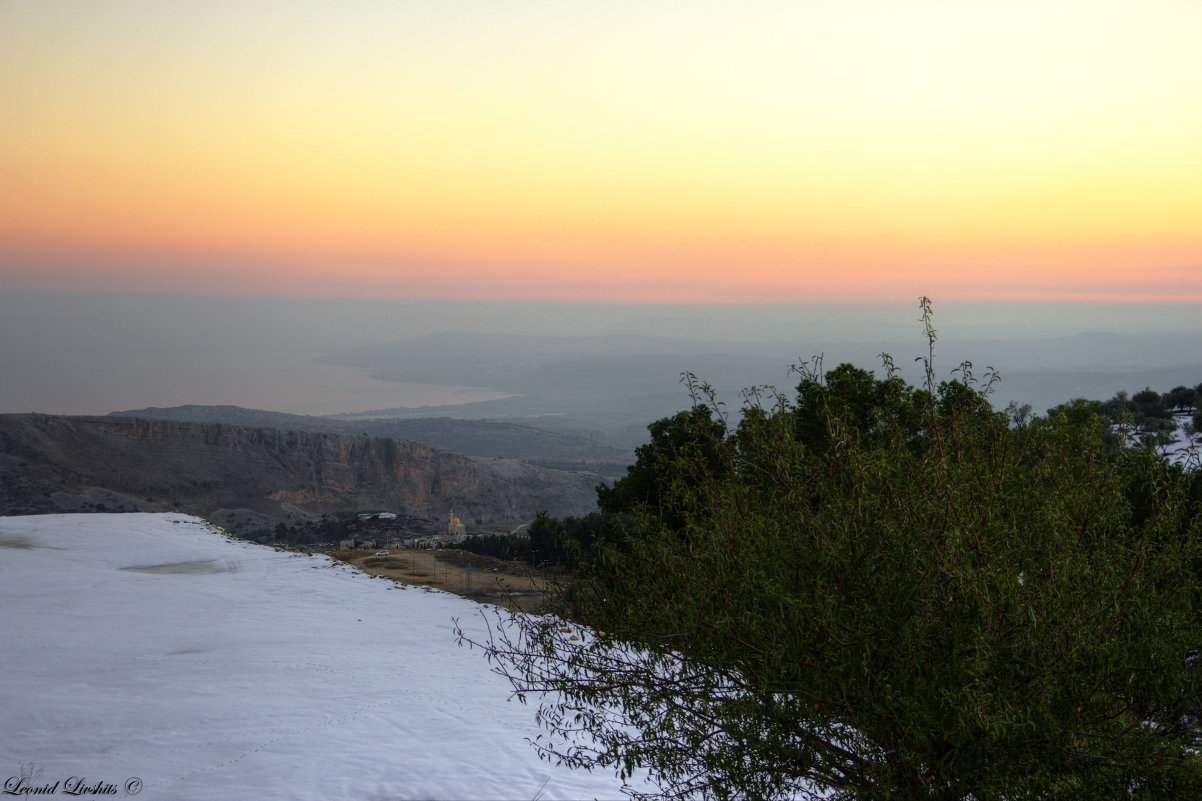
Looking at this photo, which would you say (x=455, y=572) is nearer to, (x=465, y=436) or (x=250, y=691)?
(x=250, y=691)

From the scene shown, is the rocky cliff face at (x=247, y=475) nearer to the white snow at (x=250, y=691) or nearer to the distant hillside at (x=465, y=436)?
the distant hillside at (x=465, y=436)

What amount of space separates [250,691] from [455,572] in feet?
65.5

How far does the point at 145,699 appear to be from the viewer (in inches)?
596

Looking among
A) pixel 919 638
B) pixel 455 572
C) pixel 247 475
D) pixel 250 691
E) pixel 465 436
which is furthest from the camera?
pixel 465 436

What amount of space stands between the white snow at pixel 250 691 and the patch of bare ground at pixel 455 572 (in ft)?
7.39

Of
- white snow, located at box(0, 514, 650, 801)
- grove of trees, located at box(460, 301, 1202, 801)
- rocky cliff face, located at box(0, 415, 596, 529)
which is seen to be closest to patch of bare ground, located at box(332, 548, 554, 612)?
white snow, located at box(0, 514, 650, 801)

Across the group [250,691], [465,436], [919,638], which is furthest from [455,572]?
[465,436]

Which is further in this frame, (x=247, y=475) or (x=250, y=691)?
(x=247, y=475)

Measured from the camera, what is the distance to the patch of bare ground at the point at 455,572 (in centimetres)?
3060

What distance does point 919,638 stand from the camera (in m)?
4.89

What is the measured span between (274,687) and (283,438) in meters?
107

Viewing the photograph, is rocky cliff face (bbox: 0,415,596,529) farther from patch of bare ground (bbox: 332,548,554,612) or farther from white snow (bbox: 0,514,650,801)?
white snow (bbox: 0,514,650,801)

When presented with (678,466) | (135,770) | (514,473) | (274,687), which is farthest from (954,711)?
(514,473)

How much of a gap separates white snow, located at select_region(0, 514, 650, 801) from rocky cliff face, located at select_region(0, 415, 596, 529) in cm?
5959
